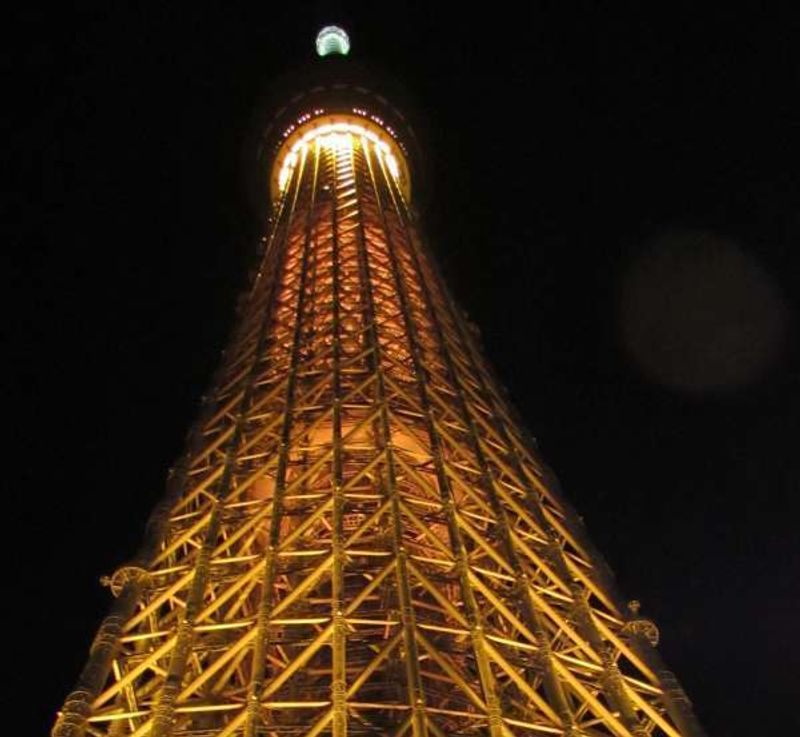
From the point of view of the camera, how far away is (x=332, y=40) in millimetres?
60156

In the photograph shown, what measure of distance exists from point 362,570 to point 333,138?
28.4 m

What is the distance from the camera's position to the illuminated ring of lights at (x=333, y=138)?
143 ft

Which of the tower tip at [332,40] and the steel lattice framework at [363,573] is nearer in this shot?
the steel lattice framework at [363,573]

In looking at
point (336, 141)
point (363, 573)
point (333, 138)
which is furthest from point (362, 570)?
point (333, 138)

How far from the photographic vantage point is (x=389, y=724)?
15.2m

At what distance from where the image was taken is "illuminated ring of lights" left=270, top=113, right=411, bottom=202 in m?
43.5

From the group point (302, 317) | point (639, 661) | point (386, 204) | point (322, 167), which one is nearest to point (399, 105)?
point (322, 167)

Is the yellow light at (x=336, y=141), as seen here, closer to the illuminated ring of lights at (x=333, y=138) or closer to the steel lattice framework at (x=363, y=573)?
the illuminated ring of lights at (x=333, y=138)

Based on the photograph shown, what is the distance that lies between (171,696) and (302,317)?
47.8ft

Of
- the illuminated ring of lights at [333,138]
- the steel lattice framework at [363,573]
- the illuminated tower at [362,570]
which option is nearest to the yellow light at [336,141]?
the illuminated ring of lights at [333,138]

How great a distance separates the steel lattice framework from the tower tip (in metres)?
34.2

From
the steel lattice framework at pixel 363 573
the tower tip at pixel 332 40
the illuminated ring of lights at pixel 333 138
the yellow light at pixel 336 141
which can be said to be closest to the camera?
the steel lattice framework at pixel 363 573

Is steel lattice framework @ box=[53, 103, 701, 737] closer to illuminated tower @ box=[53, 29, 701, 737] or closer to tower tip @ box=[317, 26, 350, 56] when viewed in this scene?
illuminated tower @ box=[53, 29, 701, 737]

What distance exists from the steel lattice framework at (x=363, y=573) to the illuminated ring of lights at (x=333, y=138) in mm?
15943
